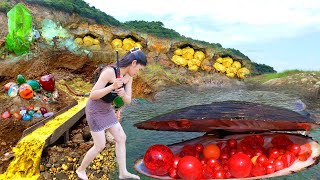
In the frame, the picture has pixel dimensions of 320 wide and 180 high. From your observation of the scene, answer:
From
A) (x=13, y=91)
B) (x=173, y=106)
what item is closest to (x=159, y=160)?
(x=173, y=106)

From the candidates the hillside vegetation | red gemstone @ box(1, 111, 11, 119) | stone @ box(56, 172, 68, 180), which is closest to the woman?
stone @ box(56, 172, 68, 180)

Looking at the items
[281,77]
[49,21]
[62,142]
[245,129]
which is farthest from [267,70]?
[245,129]

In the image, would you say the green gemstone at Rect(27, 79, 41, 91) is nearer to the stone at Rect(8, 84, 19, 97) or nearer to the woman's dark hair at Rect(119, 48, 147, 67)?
the stone at Rect(8, 84, 19, 97)

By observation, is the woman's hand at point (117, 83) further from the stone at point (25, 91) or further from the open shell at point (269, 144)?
the stone at point (25, 91)

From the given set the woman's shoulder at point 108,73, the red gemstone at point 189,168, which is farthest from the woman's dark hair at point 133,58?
the red gemstone at point 189,168

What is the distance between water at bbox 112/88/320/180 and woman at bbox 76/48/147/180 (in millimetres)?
2387

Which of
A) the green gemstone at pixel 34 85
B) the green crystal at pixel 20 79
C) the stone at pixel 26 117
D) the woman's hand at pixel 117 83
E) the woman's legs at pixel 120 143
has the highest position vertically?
the woman's hand at pixel 117 83

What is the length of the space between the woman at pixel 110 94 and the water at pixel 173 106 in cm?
239

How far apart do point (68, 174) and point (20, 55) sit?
27.6ft

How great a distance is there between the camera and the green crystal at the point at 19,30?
1426cm

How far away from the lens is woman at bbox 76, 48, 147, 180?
4363 mm

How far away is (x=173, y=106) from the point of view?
10633 mm

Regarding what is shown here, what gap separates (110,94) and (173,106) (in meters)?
6.12

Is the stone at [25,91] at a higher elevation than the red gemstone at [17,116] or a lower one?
higher
